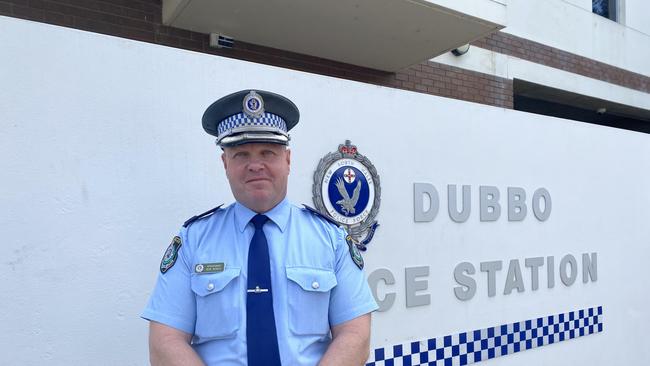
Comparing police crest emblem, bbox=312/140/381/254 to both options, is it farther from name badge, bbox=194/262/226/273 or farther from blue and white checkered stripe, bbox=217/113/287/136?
name badge, bbox=194/262/226/273

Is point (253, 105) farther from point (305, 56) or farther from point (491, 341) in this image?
point (305, 56)

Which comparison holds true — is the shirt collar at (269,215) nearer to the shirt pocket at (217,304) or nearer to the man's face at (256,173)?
the man's face at (256,173)

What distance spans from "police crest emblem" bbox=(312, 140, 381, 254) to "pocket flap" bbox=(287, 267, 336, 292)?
96 cm

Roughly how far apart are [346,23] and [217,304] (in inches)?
122

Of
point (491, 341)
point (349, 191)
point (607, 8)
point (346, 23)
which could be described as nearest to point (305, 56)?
point (346, 23)

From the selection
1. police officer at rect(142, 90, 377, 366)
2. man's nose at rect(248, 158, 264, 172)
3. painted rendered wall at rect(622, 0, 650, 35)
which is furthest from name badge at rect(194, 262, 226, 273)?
painted rendered wall at rect(622, 0, 650, 35)

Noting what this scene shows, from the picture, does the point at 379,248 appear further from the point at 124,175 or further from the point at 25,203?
the point at 25,203

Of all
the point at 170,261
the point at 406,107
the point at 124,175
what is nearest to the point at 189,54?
the point at 124,175

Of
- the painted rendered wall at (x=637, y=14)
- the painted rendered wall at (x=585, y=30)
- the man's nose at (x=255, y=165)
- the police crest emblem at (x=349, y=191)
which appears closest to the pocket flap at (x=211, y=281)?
the man's nose at (x=255, y=165)

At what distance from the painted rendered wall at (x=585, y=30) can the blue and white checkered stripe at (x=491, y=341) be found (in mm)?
3994

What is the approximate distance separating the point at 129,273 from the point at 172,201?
1.13 feet

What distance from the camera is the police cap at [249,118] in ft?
5.49

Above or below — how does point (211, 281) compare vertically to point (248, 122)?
below

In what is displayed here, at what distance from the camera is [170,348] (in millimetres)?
1549
